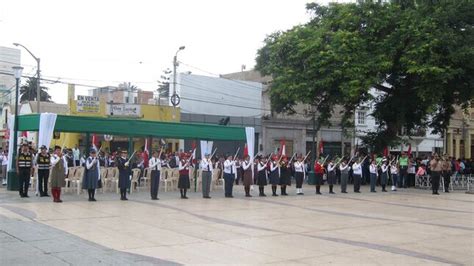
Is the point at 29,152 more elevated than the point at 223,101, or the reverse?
the point at 223,101

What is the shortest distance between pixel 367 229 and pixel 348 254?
3.35 m

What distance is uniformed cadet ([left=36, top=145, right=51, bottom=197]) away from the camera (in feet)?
57.2

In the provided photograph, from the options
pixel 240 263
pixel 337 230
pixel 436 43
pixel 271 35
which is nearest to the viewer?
pixel 240 263

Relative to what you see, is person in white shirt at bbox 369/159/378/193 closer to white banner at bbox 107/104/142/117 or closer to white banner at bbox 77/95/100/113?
white banner at bbox 107/104/142/117

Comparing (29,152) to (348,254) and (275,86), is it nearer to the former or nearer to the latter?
(348,254)

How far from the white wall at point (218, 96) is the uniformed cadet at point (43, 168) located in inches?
861

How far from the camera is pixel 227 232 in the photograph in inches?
453

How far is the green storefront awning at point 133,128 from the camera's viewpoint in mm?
18875

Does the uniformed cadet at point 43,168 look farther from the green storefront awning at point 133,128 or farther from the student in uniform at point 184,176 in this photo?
the student in uniform at point 184,176

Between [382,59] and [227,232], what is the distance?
17.9 meters

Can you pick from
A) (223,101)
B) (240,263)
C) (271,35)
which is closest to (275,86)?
(271,35)

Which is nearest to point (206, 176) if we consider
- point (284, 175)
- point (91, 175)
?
point (284, 175)

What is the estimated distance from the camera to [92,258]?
27.7 feet

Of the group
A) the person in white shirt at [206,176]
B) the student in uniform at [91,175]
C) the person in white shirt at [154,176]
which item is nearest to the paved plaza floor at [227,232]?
the student in uniform at [91,175]
